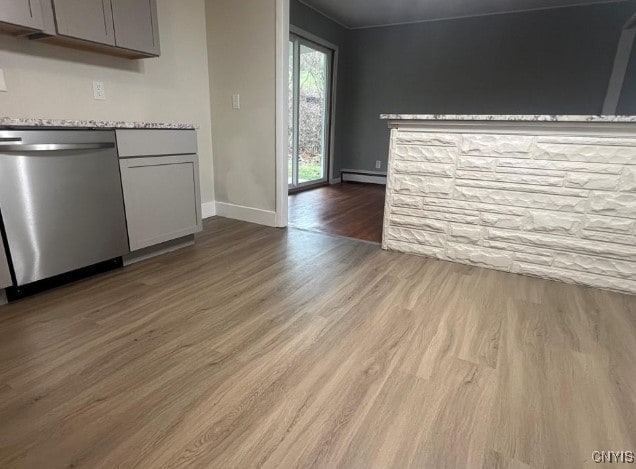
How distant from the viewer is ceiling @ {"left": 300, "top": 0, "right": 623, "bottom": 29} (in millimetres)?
4012

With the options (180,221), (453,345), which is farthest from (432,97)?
(453,345)

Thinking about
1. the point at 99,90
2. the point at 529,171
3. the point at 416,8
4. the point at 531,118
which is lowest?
the point at 529,171

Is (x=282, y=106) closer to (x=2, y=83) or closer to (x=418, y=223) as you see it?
(x=418, y=223)

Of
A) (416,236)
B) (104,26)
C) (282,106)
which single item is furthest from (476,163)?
(104,26)

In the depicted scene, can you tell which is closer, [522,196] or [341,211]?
[522,196]

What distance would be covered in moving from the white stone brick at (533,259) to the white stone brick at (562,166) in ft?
1.69

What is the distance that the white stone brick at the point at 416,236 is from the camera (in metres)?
2.32

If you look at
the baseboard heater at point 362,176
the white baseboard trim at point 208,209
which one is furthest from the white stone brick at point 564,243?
the baseboard heater at point 362,176

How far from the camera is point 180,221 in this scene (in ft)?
7.80

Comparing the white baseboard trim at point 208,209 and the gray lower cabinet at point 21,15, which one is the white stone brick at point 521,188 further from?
the gray lower cabinet at point 21,15

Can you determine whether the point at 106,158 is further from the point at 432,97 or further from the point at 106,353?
the point at 432,97

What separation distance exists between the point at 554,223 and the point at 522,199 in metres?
0.22

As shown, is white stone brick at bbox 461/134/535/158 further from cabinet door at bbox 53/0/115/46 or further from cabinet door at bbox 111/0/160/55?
cabinet door at bbox 53/0/115/46

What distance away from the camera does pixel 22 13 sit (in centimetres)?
168
